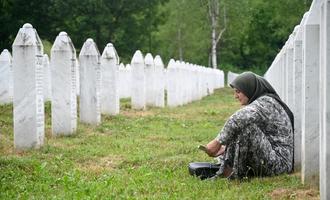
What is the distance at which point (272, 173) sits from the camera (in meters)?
7.39

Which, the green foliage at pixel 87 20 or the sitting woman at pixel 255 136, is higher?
the green foliage at pixel 87 20

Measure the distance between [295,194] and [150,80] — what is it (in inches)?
585

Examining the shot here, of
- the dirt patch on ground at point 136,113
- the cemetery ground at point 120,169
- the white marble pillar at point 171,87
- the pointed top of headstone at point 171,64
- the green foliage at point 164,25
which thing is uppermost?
the green foliage at point 164,25

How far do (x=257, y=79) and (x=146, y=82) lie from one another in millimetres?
13409

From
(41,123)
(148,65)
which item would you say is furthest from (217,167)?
(148,65)

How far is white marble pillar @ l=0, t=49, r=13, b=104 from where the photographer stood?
19.2m

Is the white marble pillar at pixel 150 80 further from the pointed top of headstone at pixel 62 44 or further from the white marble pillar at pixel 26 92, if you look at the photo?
the white marble pillar at pixel 26 92

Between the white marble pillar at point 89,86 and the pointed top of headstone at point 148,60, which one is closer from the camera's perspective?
the white marble pillar at point 89,86

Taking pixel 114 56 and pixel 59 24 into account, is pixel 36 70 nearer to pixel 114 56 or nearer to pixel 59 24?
pixel 114 56

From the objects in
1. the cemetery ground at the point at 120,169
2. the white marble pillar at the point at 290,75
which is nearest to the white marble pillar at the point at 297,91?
the cemetery ground at the point at 120,169

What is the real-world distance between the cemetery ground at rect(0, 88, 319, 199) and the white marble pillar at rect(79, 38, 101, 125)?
0.99ft

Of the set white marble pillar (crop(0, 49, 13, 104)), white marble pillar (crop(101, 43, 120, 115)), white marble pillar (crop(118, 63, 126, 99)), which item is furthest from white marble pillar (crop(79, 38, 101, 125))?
white marble pillar (crop(118, 63, 126, 99))

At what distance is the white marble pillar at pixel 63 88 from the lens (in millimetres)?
11836

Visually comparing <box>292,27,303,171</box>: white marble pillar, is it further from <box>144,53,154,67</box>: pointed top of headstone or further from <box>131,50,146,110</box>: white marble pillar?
<box>144,53,154,67</box>: pointed top of headstone
